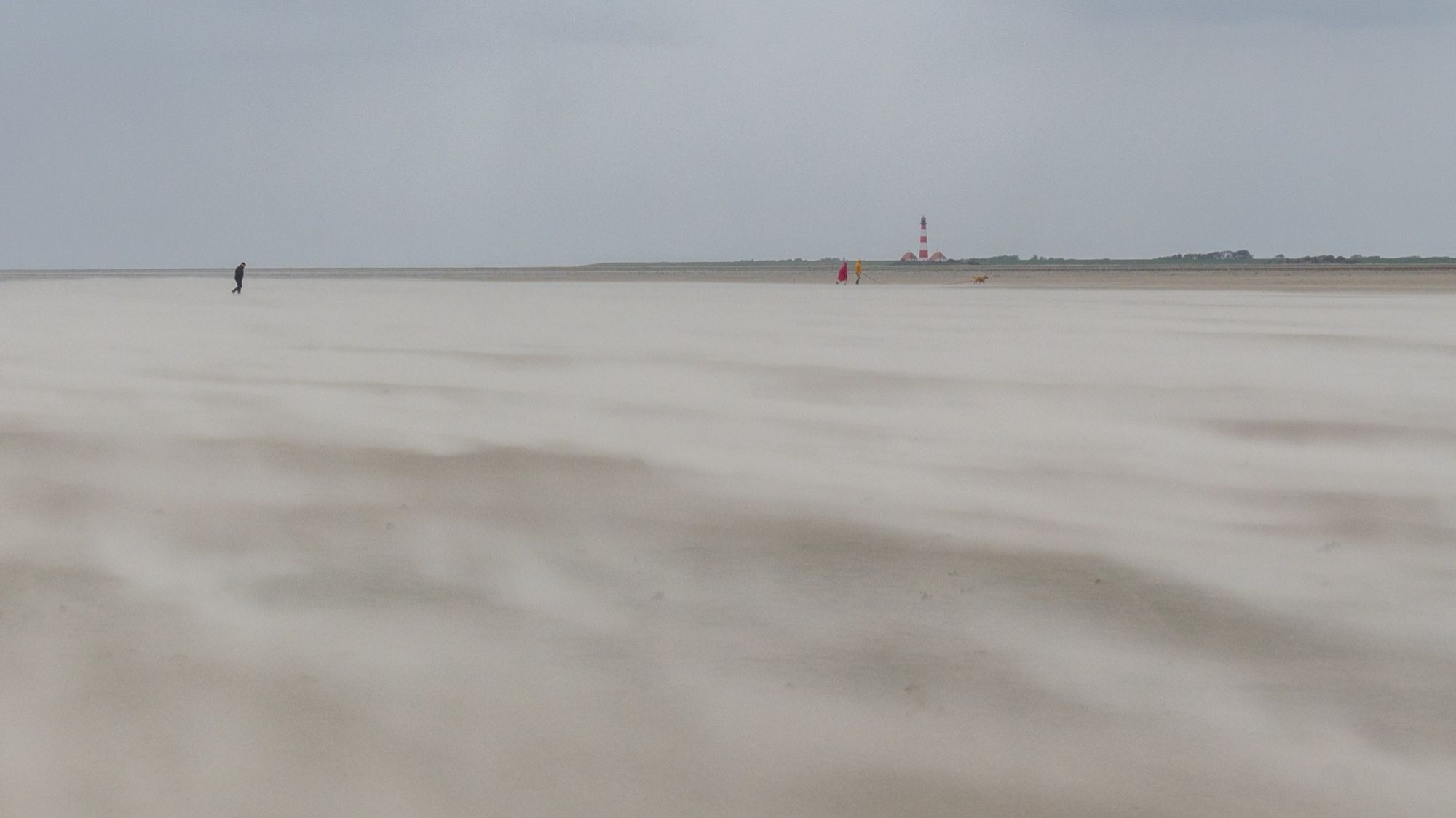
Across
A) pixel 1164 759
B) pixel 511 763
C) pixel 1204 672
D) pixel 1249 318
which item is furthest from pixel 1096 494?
pixel 1249 318

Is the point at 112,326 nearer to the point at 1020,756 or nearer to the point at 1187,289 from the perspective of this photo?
the point at 1020,756

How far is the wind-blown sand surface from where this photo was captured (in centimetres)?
295

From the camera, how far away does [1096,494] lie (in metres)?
6.24

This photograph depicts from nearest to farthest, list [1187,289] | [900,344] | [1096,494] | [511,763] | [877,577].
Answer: [511,763]
[877,577]
[1096,494]
[900,344]
[1187,289]

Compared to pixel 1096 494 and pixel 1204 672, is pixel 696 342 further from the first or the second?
pixel 1204 672

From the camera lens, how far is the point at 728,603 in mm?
4332

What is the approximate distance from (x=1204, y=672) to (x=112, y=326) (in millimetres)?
19847

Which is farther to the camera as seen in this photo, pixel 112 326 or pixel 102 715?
pixel 112 326

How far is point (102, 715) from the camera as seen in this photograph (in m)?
3.23

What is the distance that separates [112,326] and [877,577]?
1856cm

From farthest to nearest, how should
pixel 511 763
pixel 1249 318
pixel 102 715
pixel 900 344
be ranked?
pixel 1249 318 < pixel 900 344 < pixel 102 715 < pixel 511 763

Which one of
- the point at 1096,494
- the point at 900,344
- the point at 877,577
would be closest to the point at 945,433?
the point at 1096,494

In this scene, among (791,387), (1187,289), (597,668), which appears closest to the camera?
(597,668)

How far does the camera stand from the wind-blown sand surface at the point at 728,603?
2953mm
